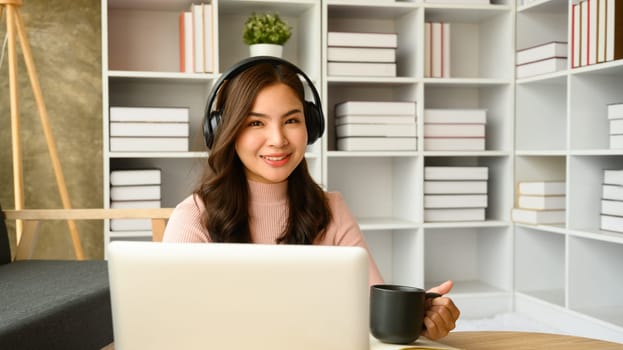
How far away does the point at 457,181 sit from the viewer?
3.34 metres

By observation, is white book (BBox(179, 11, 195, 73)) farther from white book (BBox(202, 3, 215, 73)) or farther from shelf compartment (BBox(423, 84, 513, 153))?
shelf compartment (BBox(423, 84, 513, 153))

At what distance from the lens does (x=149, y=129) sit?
2.98 metres

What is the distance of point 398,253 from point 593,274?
3.16 feet

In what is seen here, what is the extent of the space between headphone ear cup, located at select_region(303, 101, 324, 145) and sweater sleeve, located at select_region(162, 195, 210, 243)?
28 centimetres

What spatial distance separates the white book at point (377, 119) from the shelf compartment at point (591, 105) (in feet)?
2.41

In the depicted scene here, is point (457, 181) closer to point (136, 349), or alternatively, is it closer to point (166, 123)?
point (166, 123)

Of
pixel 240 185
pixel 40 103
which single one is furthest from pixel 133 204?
pixel 240 185

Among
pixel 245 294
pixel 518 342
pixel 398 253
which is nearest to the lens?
pixel 245 294

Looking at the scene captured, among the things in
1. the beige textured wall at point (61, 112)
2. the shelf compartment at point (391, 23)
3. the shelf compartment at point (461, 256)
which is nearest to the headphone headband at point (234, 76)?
the shelf compartment at point (391, 23)

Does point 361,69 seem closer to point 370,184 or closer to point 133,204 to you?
point 370,184

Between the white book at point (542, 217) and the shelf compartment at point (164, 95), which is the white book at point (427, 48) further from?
the shelf compartment at point (164, 95)

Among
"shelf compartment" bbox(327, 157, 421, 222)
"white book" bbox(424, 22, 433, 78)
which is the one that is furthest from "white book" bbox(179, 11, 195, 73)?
"white book" bbox(424, 22, 433, 78)

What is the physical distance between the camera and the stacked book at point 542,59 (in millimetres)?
3086

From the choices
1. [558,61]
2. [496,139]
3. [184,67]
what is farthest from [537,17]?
[184,67]
